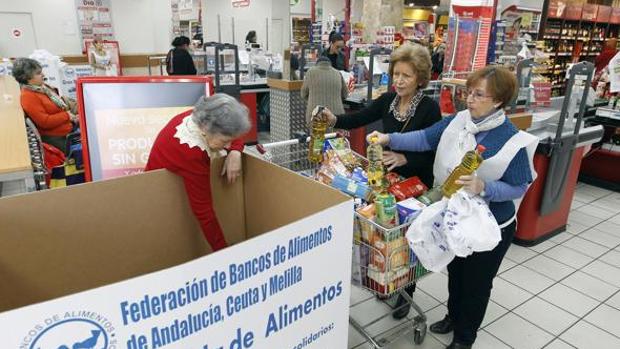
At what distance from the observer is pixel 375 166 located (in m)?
1.83

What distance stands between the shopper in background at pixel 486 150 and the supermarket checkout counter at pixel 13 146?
6.06ft

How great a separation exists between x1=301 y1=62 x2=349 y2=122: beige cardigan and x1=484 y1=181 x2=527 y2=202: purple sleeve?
359cm

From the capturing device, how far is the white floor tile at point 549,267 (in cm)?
343

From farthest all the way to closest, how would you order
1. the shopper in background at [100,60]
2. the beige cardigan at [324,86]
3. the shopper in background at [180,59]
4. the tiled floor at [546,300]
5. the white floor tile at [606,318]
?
the shopper in background at [100,60]
the shopper in background at [180,59]
the beige cardigan at [324,86]
the white floor tile at [606,318]
the tiled floor at [546,300]

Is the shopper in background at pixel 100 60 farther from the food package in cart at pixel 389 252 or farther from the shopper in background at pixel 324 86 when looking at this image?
the food package in cart at pixel 389 252

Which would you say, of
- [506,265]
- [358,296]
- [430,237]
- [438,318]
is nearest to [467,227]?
[430,237]

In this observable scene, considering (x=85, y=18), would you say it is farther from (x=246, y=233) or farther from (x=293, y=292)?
(x=293, y=292)

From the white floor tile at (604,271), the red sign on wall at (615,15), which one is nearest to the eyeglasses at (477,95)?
the white floor tile at (604,271)

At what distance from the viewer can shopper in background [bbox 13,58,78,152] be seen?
3971 millimetres

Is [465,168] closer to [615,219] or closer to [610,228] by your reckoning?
[610,228]

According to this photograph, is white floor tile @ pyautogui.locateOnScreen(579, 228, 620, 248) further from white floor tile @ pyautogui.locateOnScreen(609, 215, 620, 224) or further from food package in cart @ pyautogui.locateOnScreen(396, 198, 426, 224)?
food package in cart @ pyautogui.locateOnScreen(396, 198, 426, 224)

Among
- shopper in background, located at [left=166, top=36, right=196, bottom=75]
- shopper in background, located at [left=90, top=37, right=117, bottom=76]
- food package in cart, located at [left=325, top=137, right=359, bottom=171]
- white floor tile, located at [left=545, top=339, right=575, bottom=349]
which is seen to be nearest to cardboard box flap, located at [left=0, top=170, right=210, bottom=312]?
food package in cart, located at [left=325, top=137, right=359, bottom=171]

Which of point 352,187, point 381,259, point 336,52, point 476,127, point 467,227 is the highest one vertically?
point 336,52

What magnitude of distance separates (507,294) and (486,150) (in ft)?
5.74
